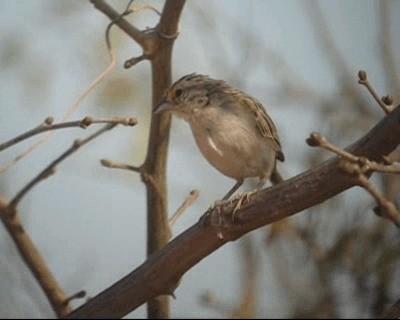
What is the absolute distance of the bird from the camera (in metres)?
1.41

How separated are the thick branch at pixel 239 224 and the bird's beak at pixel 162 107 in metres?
0.32

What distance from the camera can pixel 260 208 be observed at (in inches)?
40.2

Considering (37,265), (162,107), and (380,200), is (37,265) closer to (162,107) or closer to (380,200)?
(162,107)

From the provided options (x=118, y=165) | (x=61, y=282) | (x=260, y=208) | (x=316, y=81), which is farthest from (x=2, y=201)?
(x=316, y=81)

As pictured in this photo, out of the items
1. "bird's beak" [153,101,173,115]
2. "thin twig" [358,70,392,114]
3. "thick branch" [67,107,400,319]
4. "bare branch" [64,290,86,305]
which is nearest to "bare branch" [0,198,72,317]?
"bare branch" [64,290,86,305]

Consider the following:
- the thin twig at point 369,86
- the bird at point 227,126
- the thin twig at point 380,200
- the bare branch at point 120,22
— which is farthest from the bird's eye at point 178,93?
the thin twig at point 380,200

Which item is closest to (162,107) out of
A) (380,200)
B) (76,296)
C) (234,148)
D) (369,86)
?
(234,148)

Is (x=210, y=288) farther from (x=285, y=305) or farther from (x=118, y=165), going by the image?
(x=118, y=165)

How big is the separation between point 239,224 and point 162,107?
411 millimetres

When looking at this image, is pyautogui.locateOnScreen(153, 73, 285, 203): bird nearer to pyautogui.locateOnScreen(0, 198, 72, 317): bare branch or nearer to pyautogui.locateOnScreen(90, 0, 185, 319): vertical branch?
pyautogui.locateOnScreen(90, 0, 185, 319): vertical branch

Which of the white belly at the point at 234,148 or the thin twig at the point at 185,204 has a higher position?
the white belly at the point at 234,148

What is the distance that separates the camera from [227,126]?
141 cm

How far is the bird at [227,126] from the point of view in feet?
4.61

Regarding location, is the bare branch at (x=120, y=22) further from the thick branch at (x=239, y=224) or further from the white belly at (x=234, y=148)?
the thick branch at (x=239, y=224)
